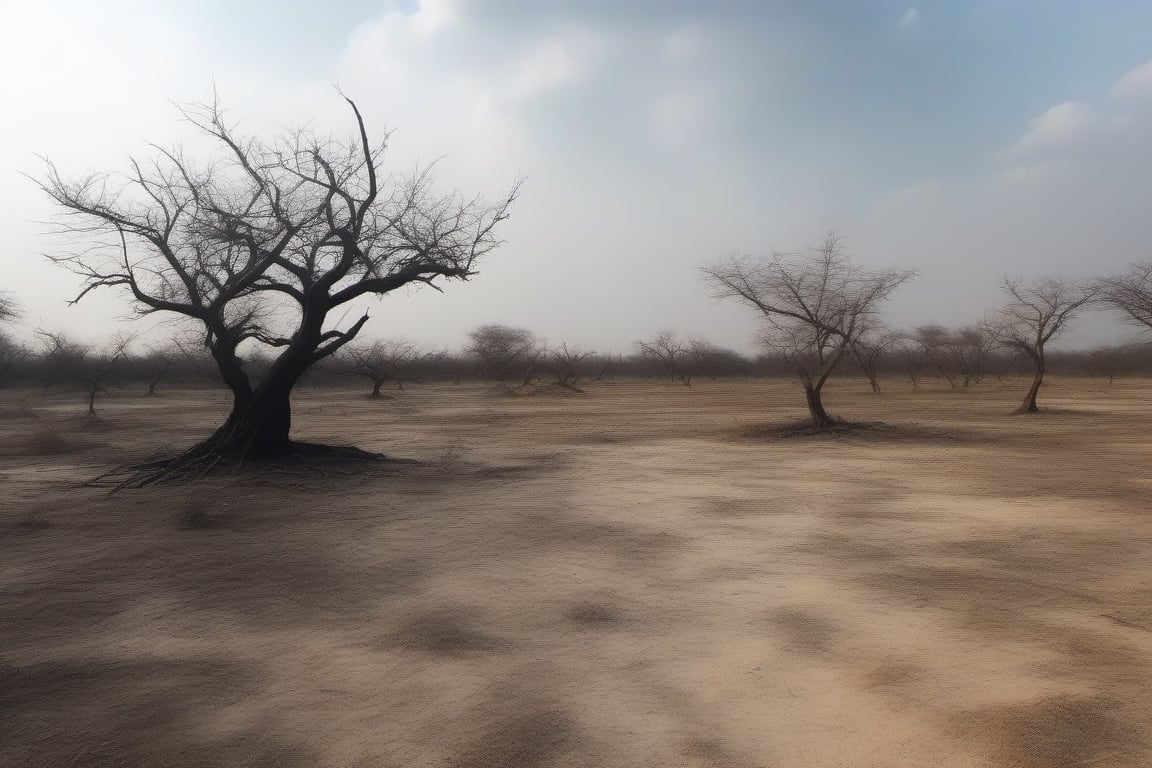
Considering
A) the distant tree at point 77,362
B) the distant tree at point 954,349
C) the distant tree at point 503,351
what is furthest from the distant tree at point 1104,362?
the distant tree at point 77,362

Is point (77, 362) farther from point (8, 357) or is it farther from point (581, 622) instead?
point (581, 622)

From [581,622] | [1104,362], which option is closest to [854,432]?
[581,622]

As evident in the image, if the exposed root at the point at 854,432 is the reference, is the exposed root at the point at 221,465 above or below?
above

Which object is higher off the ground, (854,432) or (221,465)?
(221,465)

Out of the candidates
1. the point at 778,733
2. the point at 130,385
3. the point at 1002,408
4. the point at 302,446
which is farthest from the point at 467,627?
the point at 130,385

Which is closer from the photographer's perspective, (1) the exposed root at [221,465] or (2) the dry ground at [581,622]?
(2) the dry ground at [581,622]

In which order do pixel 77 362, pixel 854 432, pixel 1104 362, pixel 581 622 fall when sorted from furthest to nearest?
pixel 1104 362 < pixel 77 362 < pixel 854 432 < pixel 581 622

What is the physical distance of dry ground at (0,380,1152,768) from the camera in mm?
3377

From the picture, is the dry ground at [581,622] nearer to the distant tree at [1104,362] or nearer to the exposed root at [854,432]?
the exposed root at [854,432]

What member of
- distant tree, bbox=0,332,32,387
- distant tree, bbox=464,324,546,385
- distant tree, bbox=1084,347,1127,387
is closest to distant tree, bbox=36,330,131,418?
distant tree, bbox=0,332,32,387

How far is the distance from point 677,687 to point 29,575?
5726 millimetres

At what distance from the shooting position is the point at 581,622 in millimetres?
4914

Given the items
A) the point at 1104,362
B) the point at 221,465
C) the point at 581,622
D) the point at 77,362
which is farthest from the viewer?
the point at 1104,362

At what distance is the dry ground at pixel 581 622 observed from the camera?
338 centimetres
